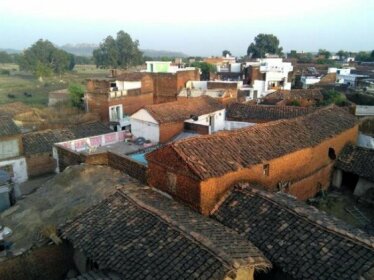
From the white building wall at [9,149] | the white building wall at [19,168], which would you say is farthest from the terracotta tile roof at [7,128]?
the white building wall at [19,168]

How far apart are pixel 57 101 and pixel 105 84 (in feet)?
43.4

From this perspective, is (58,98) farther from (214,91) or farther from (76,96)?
(214,91)

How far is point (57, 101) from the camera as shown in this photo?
45844mm

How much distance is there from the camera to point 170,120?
2345 cm

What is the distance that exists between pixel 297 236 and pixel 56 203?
8.82 m

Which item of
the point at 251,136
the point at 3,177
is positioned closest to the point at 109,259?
the point at 251,136

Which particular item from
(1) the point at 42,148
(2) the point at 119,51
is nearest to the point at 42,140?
(1) the point at 42,148

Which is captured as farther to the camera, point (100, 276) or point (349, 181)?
point (349, 181)

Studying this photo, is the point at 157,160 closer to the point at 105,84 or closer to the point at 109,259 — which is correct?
the point at 109,259

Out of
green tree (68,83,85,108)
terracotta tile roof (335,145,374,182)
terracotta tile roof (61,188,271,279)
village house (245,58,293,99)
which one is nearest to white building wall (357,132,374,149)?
terracotta tile roof (335,145,374,182)

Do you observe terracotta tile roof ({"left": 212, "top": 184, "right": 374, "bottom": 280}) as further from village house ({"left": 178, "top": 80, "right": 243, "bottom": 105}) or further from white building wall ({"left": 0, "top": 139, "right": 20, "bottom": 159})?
village house ({"left": 178, "top": 80, "right": 243, "bottom": 105})

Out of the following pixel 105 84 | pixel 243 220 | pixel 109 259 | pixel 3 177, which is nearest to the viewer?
pixel 109 259

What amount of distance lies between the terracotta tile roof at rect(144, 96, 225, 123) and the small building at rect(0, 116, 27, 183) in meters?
8.73

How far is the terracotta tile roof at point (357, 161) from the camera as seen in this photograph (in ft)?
55.5
